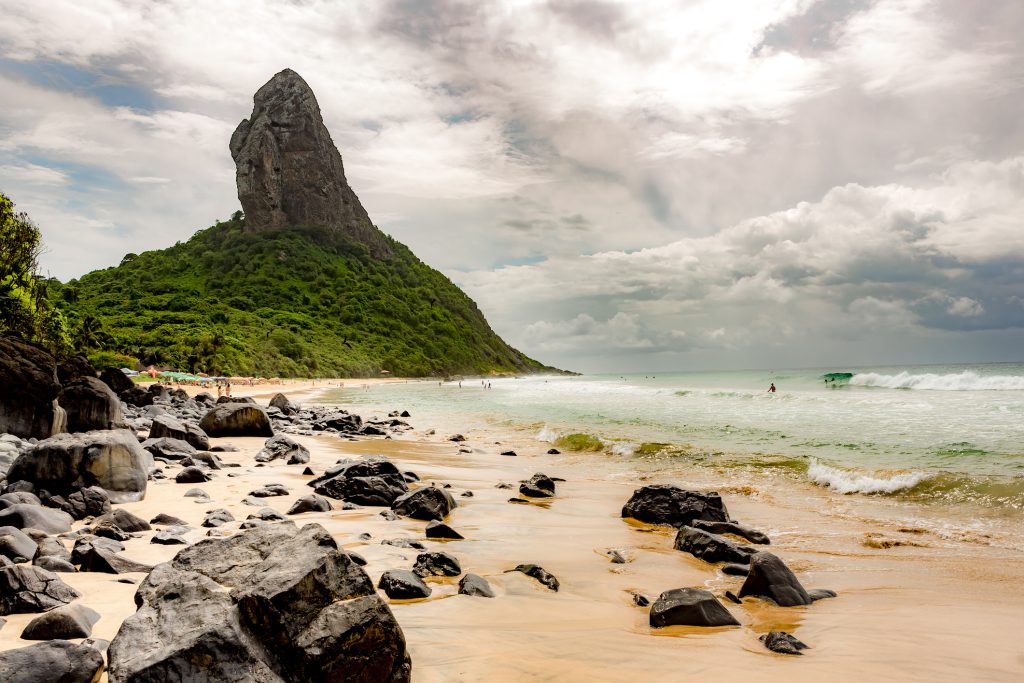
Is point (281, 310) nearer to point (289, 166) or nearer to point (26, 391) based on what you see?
point (289, 166)

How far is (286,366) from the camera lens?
8438cm

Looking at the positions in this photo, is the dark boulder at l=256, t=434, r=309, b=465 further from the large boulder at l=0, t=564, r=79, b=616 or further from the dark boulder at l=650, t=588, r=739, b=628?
the dark boulder at l=650, t=588, r=739, b=628

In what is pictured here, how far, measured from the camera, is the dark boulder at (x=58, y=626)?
11.8 feet

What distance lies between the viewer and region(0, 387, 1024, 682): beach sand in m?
3.87

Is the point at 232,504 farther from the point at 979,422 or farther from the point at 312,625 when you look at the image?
the point at 979,422

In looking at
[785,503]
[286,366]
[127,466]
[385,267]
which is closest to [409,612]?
[127,466]

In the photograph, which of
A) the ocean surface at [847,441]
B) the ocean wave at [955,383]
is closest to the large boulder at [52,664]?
the ocean surface at [847,441]

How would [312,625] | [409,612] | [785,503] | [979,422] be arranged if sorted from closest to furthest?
[312,625], [409,612], [785,503], [979,422]

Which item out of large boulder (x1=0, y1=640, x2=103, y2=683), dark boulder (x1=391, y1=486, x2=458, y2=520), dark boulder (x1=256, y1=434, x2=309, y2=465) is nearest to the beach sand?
dark boulder (x1=391, y1=486, x2=458, y2=520)

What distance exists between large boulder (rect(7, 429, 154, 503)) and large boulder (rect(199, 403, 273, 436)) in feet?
29.5

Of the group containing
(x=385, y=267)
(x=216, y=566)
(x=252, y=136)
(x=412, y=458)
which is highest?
(x=252, y=136)

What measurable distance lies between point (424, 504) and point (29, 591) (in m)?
4.62

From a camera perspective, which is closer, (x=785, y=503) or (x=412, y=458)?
(x=785, y=503)

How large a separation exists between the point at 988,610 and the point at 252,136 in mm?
159629
